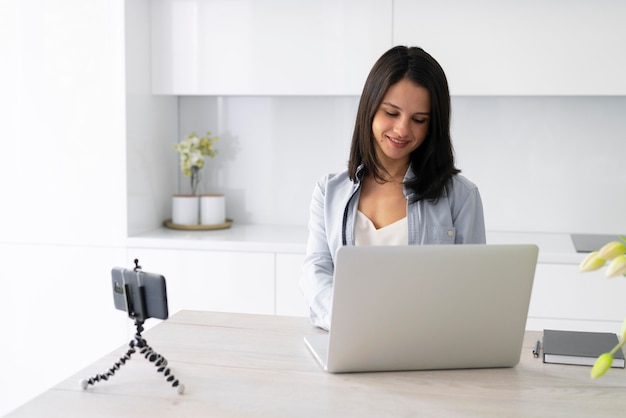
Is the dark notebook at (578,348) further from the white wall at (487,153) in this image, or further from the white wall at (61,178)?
the white wall at (61,178)

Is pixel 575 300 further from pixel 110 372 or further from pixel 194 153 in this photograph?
pixel 110 372

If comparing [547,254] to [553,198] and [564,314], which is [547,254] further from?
[553,198]

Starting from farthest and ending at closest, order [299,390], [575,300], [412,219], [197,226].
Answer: [197,226], [575,300], [412,219], [299,390]

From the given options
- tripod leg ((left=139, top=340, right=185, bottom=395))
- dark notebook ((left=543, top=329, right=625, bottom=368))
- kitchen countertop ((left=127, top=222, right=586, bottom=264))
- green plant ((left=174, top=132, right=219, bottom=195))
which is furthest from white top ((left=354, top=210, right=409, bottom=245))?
green plant ((left=174, top=132, right=219, bottom=195))

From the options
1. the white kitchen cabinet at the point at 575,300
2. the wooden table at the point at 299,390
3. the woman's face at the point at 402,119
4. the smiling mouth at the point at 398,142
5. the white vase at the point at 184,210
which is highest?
the woman's face at the point at 402,119

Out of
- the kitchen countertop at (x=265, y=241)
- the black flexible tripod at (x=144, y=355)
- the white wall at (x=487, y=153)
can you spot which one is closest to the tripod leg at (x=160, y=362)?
the black flexible tripod at (x=144, y=355)

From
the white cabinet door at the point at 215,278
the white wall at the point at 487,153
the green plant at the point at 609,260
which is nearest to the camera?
the green plant at the point at 609,260

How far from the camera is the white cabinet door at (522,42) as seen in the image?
3.16 meters

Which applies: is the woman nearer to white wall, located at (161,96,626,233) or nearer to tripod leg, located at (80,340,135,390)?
tripod leg, located at (80,340,135,390)

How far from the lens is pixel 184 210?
143 inches

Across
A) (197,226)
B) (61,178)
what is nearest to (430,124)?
(197,226)

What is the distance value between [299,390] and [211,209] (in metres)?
2.25

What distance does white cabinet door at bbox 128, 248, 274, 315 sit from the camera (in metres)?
3.27

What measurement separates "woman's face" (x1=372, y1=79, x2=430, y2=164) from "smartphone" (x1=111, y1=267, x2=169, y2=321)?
827mm
